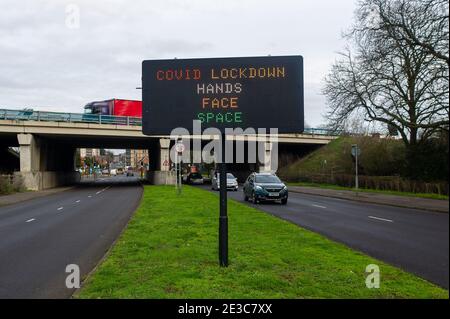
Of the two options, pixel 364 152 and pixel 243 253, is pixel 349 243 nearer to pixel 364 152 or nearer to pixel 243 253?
pixel 243 253

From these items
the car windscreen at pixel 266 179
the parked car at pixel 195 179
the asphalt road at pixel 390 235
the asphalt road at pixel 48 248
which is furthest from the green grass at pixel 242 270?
the parked car at pixel 195 179

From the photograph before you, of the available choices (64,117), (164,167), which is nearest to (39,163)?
(64,117)

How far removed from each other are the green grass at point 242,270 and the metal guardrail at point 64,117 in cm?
3369

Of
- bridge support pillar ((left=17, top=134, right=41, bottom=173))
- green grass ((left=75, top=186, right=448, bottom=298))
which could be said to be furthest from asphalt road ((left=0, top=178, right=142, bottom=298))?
bridge support pillar ((left=17, top=134, right=41, bottom=173))

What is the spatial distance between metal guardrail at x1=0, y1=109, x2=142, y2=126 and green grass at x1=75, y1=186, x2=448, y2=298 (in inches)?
1326

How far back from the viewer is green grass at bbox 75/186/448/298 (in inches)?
230

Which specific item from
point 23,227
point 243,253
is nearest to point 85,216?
point 23,227

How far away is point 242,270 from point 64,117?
3915cm

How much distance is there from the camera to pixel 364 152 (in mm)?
38562

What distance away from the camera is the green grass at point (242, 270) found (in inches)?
230

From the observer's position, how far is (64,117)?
141 ft

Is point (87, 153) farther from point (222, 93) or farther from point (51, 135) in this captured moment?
point (222, 93)
